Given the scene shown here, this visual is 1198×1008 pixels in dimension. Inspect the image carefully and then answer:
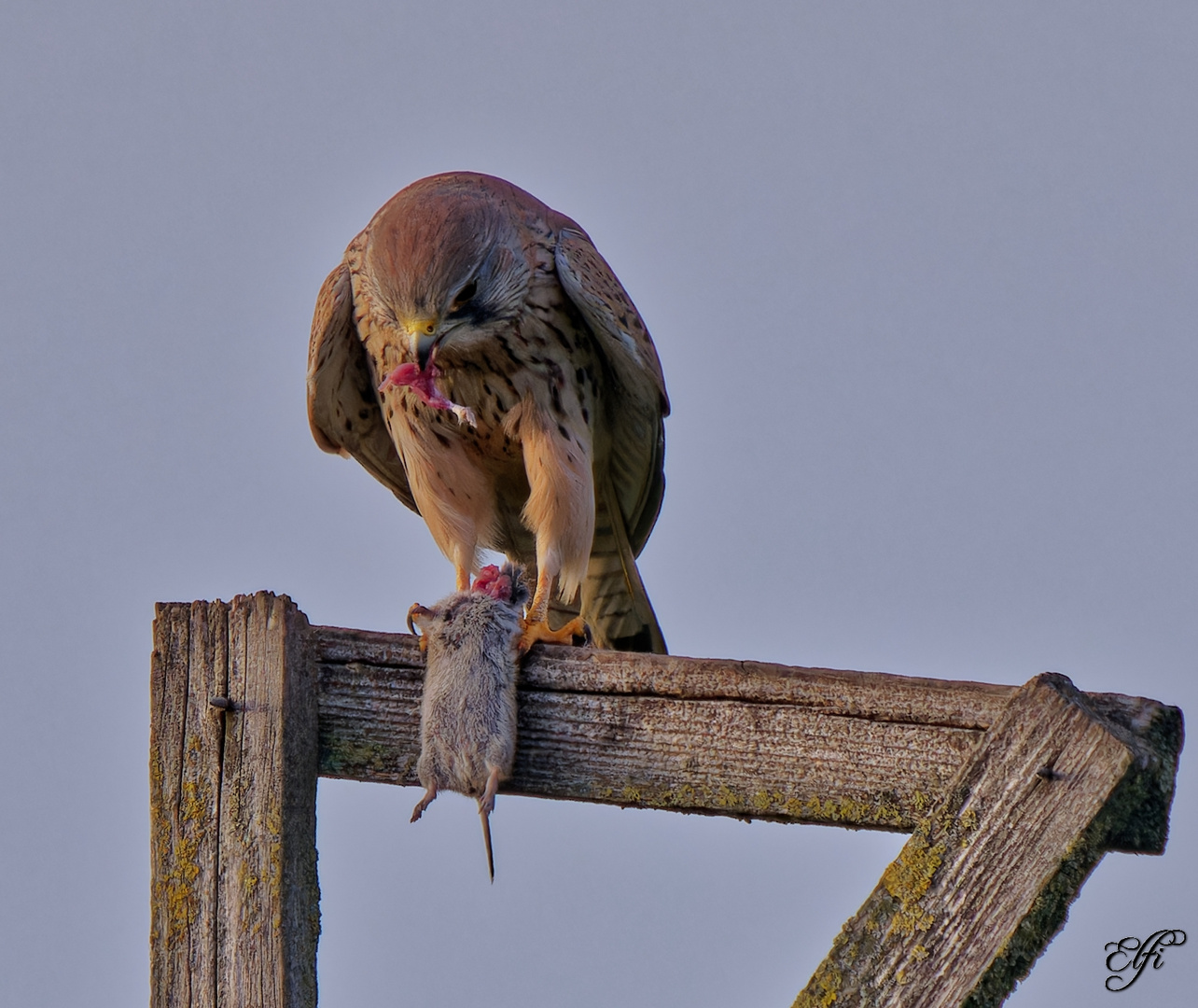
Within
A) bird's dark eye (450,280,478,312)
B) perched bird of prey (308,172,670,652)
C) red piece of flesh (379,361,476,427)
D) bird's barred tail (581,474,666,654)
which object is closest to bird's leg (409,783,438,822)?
perched bird of prey (308,172,670,652)

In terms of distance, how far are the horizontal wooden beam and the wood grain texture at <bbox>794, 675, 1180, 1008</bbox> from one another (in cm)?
5

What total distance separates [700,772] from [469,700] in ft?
1.27

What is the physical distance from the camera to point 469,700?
2.31 m

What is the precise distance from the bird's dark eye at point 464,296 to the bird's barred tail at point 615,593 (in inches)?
35.3

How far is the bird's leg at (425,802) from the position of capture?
2209mm

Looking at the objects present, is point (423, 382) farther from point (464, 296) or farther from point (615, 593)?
point (615, 593)

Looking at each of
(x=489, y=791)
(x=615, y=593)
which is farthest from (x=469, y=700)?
(x=615, y=593)

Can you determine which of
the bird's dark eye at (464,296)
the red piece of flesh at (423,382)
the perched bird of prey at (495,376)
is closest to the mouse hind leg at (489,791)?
the perched bird of prey at (495,376)

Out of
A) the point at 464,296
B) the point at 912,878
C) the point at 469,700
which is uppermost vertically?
the point at 464,296

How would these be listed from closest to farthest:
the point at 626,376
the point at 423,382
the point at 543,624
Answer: the point at 543,624 → the point at 423,382 → the point at 626,376

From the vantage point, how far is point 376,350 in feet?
12.4

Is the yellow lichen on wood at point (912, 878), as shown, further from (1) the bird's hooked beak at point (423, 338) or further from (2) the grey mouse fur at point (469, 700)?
(1) the bird's hooked beak at point (423, 338)

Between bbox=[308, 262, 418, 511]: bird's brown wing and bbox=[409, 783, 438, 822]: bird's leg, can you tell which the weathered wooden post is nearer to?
bbox=[409, 783, 438, 822]: bird's leg

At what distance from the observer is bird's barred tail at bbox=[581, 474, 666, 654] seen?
408 cm
